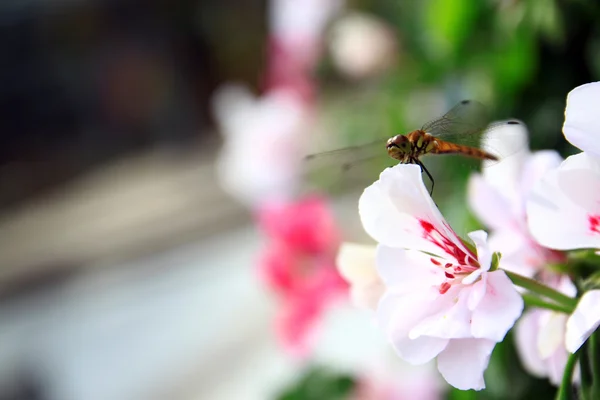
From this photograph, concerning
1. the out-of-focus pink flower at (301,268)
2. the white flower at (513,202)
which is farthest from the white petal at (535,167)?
the out-of-focus pink flower at (301,268)

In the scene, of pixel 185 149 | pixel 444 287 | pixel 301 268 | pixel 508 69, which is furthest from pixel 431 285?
pixel 185 149

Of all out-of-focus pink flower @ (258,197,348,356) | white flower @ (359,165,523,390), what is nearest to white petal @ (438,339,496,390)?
white flower @ (359,165,523,390)

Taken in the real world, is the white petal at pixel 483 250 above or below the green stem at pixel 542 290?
above

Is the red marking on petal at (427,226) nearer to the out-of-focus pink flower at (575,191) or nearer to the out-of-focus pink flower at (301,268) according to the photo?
the out-of-focus pink flower at (575,191)

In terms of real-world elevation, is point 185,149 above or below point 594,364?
below

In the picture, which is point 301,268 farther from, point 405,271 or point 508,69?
point 405,271
